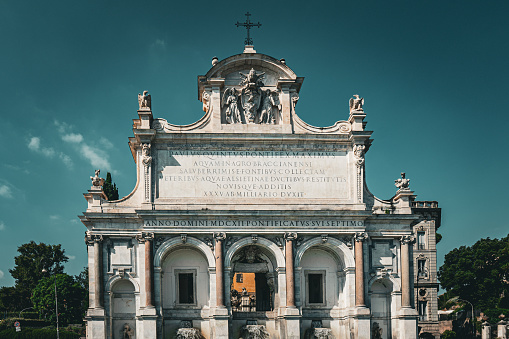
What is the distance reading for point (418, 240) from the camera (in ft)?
211

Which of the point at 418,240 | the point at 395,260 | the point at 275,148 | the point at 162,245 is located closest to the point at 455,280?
the point at 418,240

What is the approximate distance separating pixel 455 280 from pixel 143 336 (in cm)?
3742

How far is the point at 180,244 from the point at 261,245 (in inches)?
182

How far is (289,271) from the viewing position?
123 feet

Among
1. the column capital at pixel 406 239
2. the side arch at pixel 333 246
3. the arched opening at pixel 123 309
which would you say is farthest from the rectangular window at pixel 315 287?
the arched opening at pixel 123 309

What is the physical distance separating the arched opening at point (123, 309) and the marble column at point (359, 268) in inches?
503

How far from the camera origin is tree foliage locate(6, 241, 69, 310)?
7425 cm

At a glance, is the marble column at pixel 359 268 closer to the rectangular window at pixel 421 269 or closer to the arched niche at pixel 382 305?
the arched niche at pixel 382 305

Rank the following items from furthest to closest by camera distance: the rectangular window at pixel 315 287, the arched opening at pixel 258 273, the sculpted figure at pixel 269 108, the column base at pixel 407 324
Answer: the sculpted figure at pixel 269 108, the rectangular window at pixel 315 287, the arched opening at pixel 258 273, the column base at pixel 407 324

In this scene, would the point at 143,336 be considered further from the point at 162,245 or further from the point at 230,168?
the point at 230,168

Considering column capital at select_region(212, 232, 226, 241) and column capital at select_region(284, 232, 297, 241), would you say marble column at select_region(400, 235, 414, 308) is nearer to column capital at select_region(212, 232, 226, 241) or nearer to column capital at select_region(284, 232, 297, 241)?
column capital at select_region(284, 232, 297, 241)

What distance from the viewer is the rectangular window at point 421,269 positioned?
64.1 meters

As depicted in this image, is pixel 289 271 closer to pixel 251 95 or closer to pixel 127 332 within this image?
pixel 127 332

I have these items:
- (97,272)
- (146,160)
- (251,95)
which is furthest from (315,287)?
(97,272)
